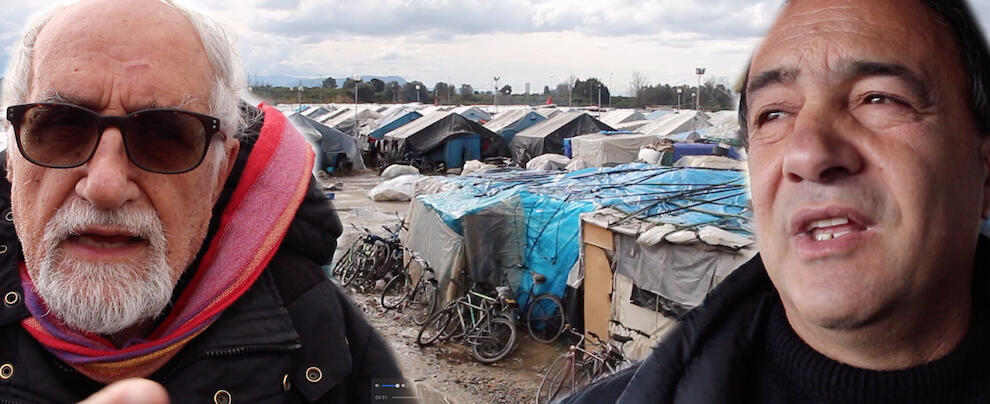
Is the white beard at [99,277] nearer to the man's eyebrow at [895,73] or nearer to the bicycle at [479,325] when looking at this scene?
the man's eyebrow at [895,73]

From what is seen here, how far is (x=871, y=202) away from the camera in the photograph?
134 cm

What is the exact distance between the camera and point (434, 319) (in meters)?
11.1

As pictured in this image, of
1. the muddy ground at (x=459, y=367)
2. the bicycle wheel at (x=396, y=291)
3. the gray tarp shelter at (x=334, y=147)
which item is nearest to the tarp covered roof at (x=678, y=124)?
the gray tarp shelter at (x=334, y=147)

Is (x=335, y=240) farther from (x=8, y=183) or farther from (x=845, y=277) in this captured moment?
(x=845, y=277)

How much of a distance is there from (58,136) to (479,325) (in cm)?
920

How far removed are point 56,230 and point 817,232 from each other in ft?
5.47

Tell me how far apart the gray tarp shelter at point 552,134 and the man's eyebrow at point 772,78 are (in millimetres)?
28773

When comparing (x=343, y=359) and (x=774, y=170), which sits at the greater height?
(x=774, y=170)

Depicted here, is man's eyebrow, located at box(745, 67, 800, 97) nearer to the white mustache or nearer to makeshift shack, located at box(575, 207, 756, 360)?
the white mustache

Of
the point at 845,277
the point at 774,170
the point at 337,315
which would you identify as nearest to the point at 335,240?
the point at 337,315

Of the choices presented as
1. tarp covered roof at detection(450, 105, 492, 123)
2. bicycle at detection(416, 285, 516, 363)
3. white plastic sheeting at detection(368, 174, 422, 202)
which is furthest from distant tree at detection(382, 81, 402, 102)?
bicycle at detection(416, 285, 516, 363)

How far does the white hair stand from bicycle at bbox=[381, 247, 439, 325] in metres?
10.2

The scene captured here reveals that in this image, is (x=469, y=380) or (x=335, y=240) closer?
(x=335, y=240)

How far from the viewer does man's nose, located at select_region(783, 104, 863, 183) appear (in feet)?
4.49
